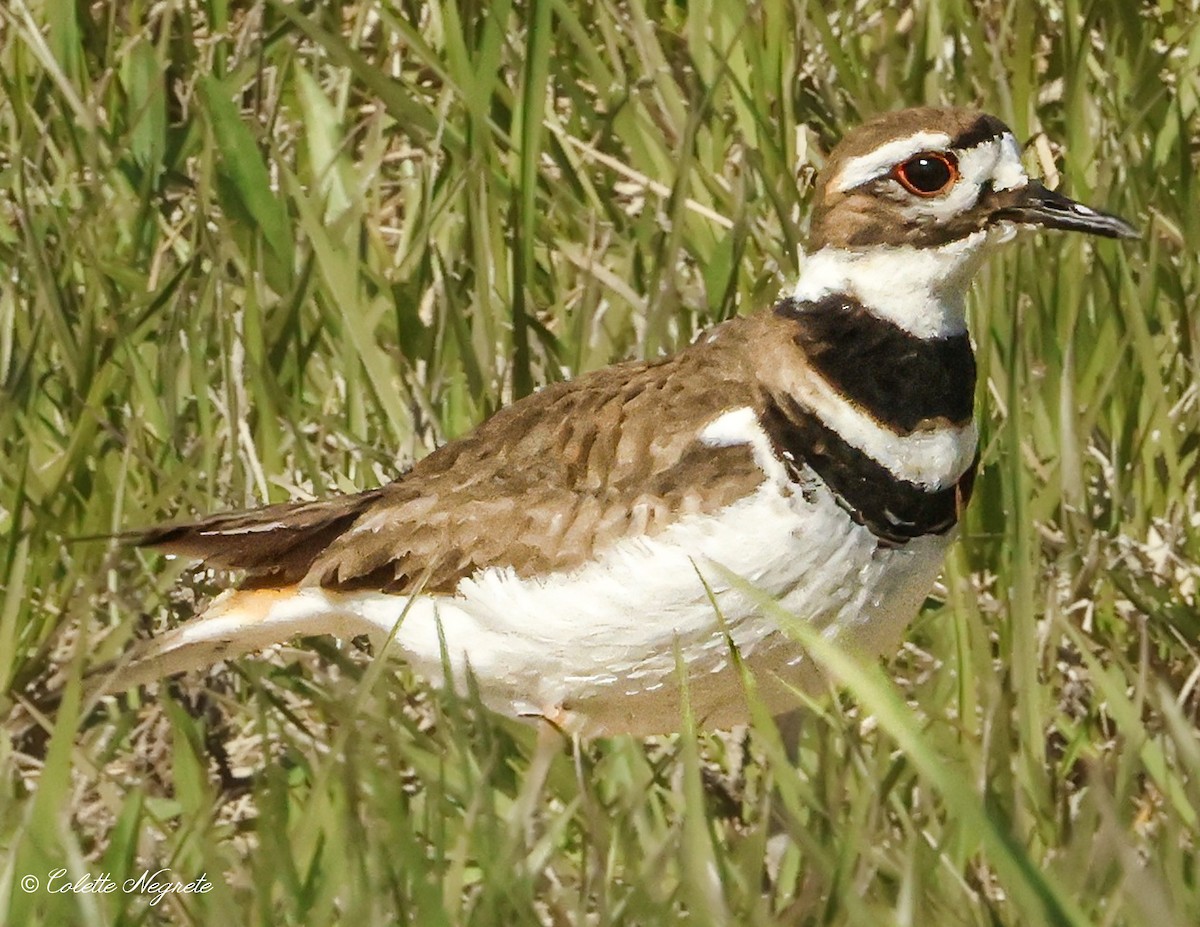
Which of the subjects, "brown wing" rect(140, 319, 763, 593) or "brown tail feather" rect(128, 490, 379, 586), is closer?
"brown wing" rect(140, 319, 763, 593)

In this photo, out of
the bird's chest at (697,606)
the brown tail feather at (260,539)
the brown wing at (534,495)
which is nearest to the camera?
the bird's chest at (697,606)

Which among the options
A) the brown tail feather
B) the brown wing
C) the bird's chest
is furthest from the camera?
the brown tail feather

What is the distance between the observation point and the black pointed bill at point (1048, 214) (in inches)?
136

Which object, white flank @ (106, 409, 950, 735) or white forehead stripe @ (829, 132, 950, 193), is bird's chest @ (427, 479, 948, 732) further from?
white forehead stripe @ (829, 132, 950, 193)

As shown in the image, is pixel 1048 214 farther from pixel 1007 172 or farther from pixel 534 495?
pixel 534 495

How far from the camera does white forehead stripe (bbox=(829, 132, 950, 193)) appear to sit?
348 cm

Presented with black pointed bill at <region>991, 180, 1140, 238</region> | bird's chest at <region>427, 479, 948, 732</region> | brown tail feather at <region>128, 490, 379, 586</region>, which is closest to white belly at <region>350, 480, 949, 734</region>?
bird's chest at <region>427, 479, 948, 732</region>

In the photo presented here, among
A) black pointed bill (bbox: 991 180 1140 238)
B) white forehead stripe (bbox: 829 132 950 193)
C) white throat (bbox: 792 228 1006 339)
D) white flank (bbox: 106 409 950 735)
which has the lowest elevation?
white flank (bbox: 106 409 950 735)

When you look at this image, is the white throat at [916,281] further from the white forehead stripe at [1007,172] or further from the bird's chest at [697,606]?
the bird's chest at [697,606]

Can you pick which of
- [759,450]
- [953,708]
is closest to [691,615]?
[759,450]

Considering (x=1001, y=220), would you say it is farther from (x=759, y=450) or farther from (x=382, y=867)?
(x=382, y=867)

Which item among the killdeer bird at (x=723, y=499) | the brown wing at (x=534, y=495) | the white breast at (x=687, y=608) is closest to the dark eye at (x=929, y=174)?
the killdeer bird at (x=723, y=499)

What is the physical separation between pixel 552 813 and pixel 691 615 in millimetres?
347

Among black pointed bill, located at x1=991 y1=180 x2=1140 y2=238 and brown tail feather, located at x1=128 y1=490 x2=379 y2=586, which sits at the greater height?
black pointed bill, located at x1=991 y1=180 x2=1140 y2=238
